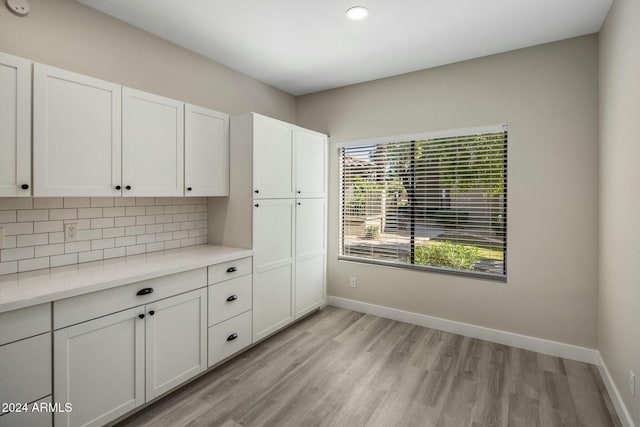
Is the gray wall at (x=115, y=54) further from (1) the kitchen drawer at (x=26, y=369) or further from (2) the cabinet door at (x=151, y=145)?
(1) the kitchen drawer at (x=26, y=369)

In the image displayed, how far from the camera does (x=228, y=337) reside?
8.45 ft

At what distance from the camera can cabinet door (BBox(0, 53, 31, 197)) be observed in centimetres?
165

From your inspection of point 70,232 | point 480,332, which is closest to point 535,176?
point 480,332

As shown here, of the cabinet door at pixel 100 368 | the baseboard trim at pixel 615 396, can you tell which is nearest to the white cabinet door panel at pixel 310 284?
the cabinet door at pixel 100 368

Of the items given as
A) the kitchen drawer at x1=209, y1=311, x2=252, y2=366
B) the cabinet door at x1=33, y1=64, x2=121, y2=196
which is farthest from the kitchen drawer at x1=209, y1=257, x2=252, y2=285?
the cabinet door at x1=33, y1=64, x2=121, y2=196

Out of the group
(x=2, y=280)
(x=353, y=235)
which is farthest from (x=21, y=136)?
(x=353, y=235)

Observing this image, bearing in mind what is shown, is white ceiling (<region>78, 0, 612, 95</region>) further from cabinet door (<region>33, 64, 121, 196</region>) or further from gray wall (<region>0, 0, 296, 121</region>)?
cabinet door (<region>33, 64, 121, 196</region>)

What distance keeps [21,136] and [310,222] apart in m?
2.44

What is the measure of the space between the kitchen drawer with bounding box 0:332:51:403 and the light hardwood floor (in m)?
0.60

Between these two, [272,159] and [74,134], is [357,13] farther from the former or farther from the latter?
[74,134]

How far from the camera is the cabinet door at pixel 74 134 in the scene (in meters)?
1.78

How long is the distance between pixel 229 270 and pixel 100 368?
1.01 m

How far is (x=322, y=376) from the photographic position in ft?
8.03

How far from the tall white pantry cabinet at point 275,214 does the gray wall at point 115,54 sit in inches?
20.5
